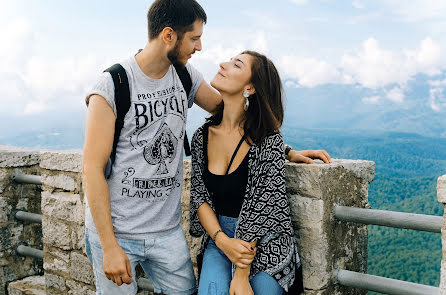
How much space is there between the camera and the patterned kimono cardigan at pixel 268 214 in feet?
6.98

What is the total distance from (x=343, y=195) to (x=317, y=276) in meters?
0.46

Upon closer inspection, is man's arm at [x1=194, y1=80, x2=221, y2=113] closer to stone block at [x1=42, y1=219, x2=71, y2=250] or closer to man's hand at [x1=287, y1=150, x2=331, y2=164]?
man's hand at [x1=287, y1=150, x2=331, y2=164]

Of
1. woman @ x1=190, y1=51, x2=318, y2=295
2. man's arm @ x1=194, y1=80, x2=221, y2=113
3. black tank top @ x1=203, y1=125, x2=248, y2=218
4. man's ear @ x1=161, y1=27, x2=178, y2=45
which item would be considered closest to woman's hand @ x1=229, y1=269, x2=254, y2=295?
woman @ x1=190, y1=51, x2=318, y2=295

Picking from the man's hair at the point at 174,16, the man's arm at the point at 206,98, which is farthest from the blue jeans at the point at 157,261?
the man's hair at the point at 174,16

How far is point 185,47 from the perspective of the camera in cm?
219

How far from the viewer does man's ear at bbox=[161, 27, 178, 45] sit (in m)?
2.16

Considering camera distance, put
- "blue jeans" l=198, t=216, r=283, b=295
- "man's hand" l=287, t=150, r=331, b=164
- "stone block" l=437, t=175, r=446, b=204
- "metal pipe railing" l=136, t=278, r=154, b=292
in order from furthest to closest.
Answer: "metal pipe railing" l=136, t=278, r=154, b=292
"man's hand" l=287, t=150, r=331, b=164
"blue jeans" l=198, t=216, r=283, b=295
"stone block" l=437, t=175, r=446, b=204

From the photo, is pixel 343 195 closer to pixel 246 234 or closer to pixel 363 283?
pixel 363 283

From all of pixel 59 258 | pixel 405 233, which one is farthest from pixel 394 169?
pixel 59 258

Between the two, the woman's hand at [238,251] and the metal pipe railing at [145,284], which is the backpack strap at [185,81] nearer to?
the woman's hand at [238,251]

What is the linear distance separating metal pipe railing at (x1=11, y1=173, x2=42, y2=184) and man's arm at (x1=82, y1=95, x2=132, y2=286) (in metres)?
2.16

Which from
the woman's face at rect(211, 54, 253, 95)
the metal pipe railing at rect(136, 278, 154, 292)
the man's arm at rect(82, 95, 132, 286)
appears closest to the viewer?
the man's arm at rect(82, 95, 132, 286)

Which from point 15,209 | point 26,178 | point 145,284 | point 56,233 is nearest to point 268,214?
point 145,284

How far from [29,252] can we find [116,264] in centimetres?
253
